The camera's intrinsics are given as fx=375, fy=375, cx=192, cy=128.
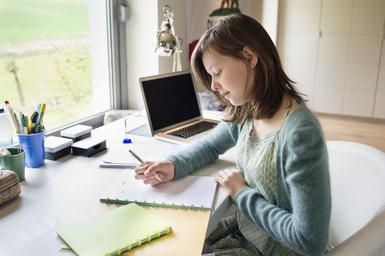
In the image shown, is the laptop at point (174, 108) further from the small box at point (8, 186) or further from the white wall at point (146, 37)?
the small box at point (8, 186)

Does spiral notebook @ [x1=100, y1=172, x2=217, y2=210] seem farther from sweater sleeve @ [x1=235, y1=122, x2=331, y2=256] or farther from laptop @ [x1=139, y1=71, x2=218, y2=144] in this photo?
laptop @ [x1=139, y1=71, x2=218, y2=144]

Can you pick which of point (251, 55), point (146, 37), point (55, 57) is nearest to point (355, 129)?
point (146, 37)

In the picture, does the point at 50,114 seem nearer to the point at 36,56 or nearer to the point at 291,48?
the point at 36,56

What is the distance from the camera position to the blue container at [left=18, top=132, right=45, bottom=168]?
1199 millimetres

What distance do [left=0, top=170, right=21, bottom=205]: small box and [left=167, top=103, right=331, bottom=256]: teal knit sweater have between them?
59 cm

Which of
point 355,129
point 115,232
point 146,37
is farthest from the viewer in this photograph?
point 355,129

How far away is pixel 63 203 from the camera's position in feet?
3.23

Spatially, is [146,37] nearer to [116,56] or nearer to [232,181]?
[116,56]

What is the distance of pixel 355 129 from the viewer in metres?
4.06

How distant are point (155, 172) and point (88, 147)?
13.8 inches

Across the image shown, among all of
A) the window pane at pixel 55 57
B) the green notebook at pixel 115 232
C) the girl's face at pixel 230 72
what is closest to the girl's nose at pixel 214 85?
the girl's face at pixel 230 72

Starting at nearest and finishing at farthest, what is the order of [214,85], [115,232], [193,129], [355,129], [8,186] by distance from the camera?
[115,232]
[8,186]
[214,85]
[193,129]
[355,129]

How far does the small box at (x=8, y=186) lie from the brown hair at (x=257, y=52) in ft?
2.00

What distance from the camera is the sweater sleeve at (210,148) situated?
1207 mm
